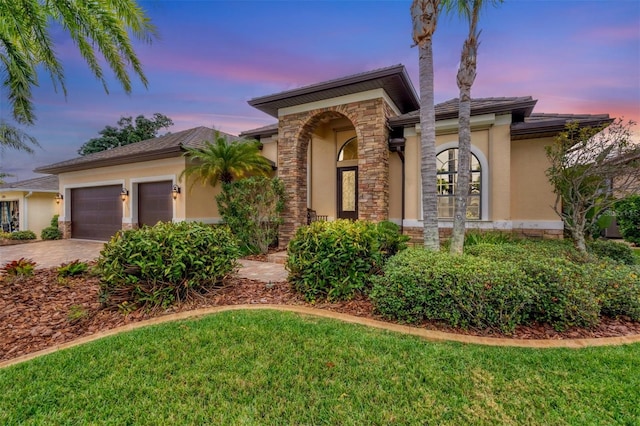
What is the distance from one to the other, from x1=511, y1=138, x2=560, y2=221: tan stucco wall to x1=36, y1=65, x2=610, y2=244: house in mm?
26

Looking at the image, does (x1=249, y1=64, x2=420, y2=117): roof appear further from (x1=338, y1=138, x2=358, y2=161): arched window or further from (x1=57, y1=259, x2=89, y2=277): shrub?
(x1=57, y1=259, x2=89, y2=277): shrub

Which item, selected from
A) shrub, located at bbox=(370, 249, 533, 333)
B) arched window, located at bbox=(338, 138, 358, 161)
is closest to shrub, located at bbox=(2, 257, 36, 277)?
shrub, located at bbox=(370, 249, 533, 333)

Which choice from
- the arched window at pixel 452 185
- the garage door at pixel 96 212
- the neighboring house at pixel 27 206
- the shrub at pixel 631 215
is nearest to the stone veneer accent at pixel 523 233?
the arched window at pixel 452 185

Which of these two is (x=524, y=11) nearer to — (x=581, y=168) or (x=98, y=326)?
(x=581, y=168)

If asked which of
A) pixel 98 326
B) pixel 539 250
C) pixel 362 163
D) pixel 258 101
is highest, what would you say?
pixel 258 101

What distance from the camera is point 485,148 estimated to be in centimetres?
867

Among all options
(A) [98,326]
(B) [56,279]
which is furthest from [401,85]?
(B) [56,279]

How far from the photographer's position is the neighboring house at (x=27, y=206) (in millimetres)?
18062

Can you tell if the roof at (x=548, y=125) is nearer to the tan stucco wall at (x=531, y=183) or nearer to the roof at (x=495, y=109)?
the tan stucco wall at (x=531, y=183)

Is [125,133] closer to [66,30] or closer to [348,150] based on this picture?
[66,30]

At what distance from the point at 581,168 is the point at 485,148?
2468 millimetres

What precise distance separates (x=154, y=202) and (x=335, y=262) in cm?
1098

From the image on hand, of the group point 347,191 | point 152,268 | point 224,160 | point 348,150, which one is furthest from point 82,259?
point 348,150

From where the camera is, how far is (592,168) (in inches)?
257
